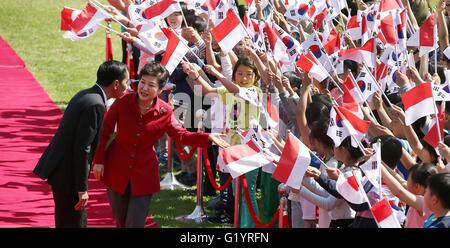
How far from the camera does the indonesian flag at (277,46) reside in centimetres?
1103

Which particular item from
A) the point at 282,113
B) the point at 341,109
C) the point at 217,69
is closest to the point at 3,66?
the point at 217,69

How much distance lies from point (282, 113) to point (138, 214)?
194 cm

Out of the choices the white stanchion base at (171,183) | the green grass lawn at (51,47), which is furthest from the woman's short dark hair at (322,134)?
the green grass lawn at (51,47)

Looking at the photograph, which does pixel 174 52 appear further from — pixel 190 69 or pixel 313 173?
pixel 313 173

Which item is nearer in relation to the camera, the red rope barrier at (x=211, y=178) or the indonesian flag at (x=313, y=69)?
the indonesian flag at (x=313, y=69)

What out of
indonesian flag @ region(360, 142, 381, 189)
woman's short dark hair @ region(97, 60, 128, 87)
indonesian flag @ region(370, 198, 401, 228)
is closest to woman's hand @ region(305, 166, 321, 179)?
indonesian flag @ region(360, 142, 381, 189)

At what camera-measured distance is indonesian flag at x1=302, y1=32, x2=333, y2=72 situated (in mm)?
10680

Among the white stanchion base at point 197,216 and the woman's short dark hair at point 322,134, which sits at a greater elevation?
the woman's short dark hair at point 322,134

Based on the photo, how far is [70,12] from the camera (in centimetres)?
1189

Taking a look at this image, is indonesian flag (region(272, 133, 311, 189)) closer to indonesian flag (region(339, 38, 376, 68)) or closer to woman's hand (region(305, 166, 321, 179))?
woman's hand (region(305, 166, 321, 179))

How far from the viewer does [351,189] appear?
7359 mm

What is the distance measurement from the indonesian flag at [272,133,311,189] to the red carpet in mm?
3299

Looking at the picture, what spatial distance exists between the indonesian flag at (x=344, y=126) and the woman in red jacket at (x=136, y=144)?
1083 millimetres

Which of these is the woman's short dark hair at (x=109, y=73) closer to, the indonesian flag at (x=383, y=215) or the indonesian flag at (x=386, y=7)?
the indonesian flag at (x=383, y=215)
